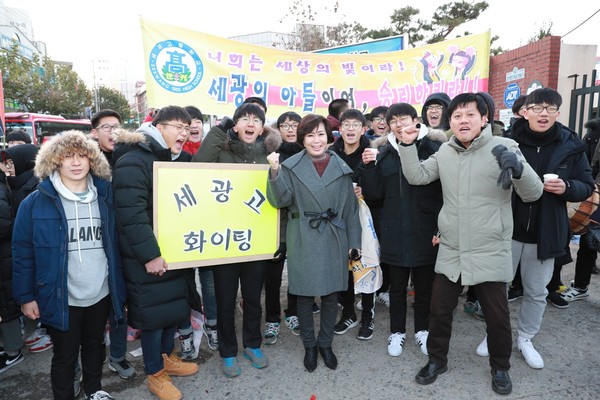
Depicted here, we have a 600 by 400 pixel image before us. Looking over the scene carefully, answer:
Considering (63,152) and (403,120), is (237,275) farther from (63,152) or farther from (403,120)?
(403,120)

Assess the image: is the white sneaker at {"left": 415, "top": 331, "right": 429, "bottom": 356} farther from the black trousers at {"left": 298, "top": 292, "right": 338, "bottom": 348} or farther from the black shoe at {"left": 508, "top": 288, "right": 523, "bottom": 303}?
the black shoe at {"left": 508, "top": 288, "right": 523, "bottom": 303}

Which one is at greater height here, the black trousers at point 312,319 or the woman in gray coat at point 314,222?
the woman in gray coat at point 314,222

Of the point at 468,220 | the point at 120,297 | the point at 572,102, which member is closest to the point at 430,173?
the point at 468,220

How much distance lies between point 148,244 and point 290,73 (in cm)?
411

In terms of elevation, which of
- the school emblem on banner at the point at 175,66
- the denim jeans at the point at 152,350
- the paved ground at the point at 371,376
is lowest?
the paved ground at the point at 371,376

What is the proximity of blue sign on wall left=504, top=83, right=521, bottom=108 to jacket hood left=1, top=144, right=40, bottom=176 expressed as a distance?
9.23 metres

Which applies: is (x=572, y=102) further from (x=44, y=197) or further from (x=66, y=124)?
(x=66, y=124)

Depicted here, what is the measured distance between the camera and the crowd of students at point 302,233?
2.40 metres

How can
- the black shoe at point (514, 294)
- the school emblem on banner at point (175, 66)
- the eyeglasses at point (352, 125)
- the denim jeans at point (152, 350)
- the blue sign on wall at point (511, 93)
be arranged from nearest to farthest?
the denim jeans at point (152, 350)
the eyeglasses at point (352, 125)
the black shoe at point (514, 294)
the school emblem on banner at point (175, 66)
the blue sign on wall at point (511, 93)

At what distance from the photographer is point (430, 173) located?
2.91 m

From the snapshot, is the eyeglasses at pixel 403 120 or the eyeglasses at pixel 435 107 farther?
the eyeglasses at pixel 435 107

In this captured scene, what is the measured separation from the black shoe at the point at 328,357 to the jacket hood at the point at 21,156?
2957 mm

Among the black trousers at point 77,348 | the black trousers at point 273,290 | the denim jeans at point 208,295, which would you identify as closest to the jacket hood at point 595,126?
the black trousers at point 273,290

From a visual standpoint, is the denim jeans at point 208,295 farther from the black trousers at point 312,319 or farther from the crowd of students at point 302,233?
the black trousers at point 312,319
